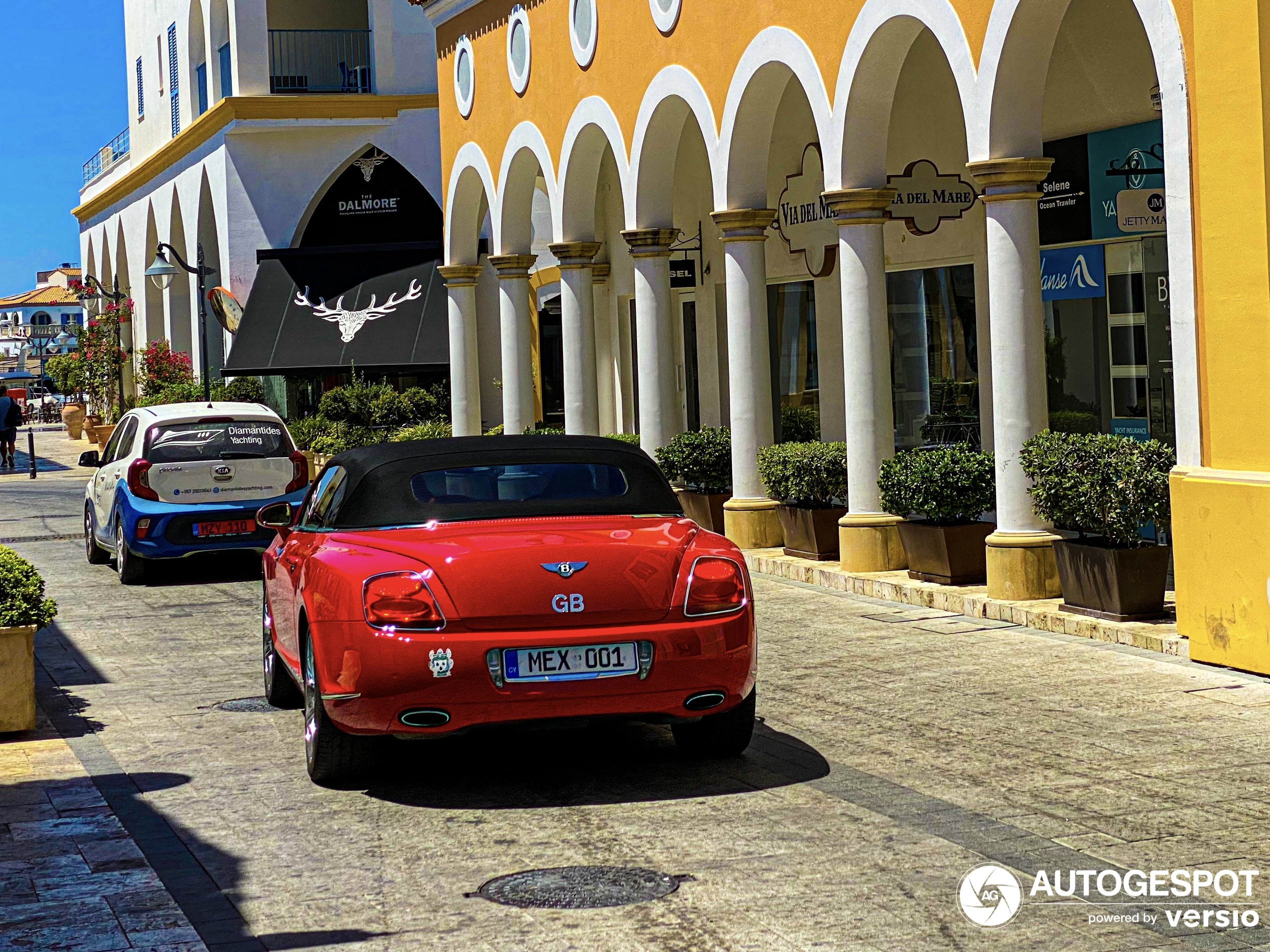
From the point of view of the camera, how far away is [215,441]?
1617cm

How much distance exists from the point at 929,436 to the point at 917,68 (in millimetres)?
4024

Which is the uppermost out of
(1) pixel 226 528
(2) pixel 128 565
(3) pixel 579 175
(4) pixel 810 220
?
(3) pixel 579 175

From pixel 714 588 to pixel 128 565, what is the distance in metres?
10.5

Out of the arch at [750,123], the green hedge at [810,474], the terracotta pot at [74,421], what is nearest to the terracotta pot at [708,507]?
the green hedge at [810,474]

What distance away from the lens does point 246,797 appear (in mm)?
7309

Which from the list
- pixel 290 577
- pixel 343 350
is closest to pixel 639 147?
pixel 290 577

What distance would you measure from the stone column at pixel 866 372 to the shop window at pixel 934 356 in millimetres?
3114

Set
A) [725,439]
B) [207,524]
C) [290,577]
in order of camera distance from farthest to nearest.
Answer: [725,439]
[207,524]
[290,577]

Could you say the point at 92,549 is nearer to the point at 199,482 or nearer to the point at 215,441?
the point at 199,482

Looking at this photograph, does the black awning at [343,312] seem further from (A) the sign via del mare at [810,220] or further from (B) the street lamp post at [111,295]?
(A) the sign via del mare at [810,220]

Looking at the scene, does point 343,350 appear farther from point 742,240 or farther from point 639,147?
point 742,240

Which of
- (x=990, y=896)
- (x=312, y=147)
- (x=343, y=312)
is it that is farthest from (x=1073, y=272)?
(x=312, y=147)

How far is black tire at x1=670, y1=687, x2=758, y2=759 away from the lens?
759 centimetres

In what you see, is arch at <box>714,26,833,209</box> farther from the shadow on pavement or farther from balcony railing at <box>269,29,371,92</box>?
balcony railing at <box>269,29,371,92</box>
